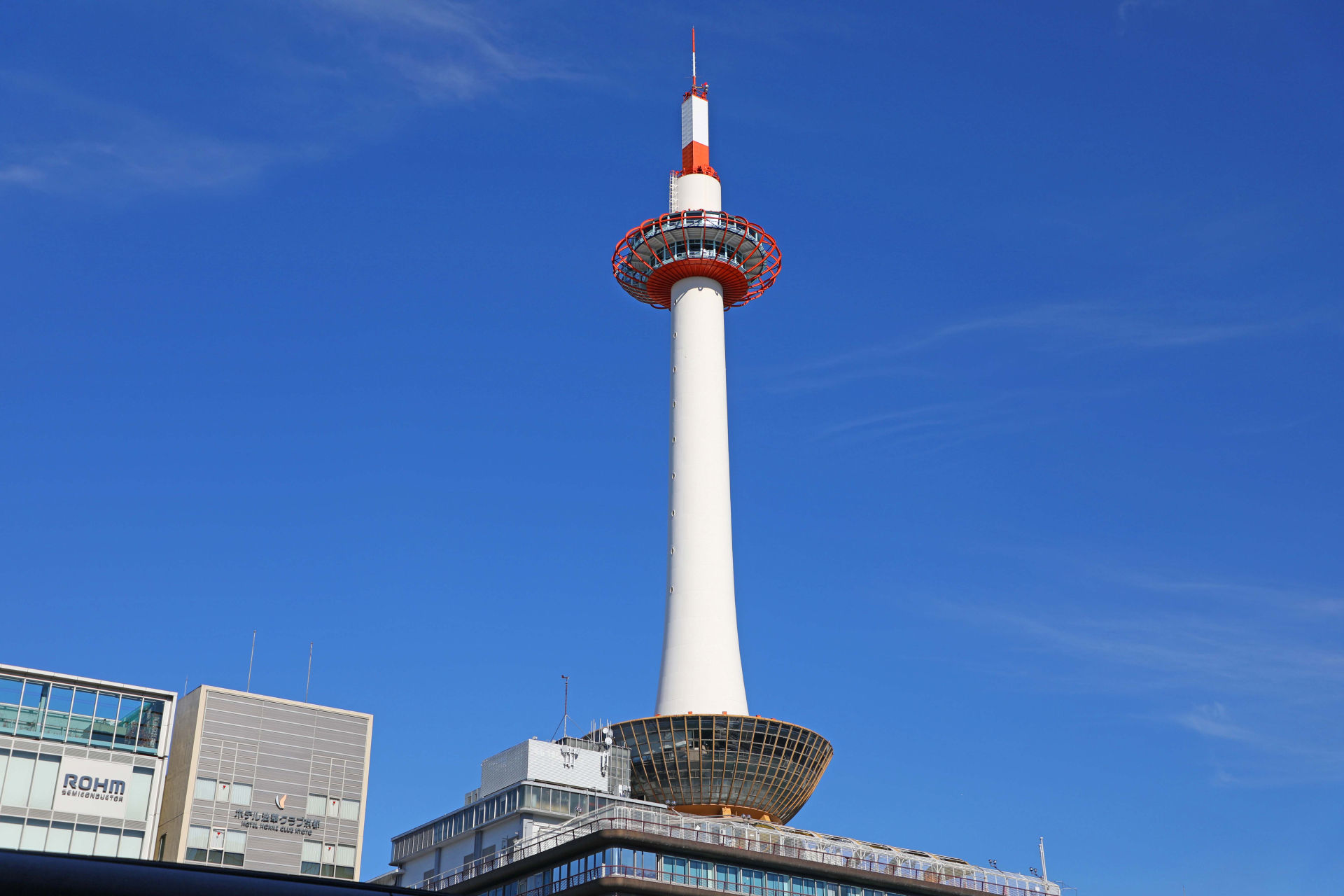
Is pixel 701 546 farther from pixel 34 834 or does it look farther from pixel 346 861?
pixel 34 834

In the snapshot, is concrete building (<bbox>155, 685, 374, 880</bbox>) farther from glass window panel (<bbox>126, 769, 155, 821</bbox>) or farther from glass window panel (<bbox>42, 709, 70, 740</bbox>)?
glass window panel (<bbox>42, 709, 70, 740</bbox>)

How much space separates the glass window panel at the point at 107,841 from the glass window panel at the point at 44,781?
3635 millimetres

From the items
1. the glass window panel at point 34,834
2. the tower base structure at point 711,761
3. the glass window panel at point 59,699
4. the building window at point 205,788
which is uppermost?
the tower base structure at point 711,761

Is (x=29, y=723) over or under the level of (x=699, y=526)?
under

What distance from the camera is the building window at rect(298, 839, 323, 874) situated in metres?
98.6

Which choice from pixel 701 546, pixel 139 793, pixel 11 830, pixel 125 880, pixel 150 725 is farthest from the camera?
pixel 701 546

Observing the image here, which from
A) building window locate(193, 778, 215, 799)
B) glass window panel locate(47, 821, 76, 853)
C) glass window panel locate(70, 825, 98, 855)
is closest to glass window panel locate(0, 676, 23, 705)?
glass window panel locate(47, 821, 76, 853)

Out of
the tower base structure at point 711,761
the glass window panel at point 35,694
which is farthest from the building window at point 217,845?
the tower base structure at point 711,761

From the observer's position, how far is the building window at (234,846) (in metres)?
96.6

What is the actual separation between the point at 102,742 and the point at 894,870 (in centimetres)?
5969

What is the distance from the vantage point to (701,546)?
5482 inches

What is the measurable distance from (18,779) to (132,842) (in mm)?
8022

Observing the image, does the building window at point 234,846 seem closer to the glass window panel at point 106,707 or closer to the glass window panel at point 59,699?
the glass window panel at point 106,707

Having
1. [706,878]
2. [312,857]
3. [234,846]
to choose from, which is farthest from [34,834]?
[706,878]
